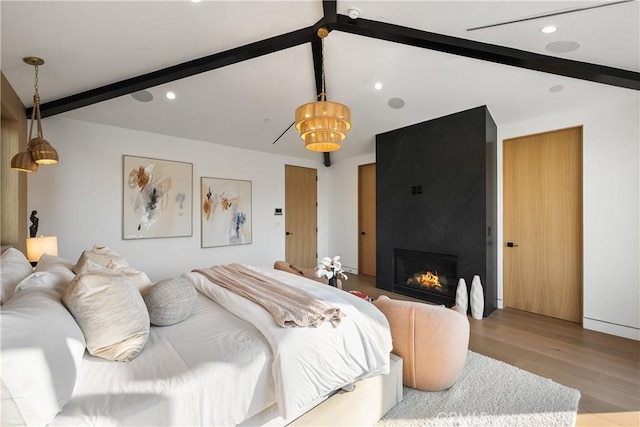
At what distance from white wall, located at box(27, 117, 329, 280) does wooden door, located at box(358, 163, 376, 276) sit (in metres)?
2.10

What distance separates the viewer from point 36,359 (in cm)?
94

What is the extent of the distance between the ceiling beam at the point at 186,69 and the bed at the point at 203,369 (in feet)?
6.69

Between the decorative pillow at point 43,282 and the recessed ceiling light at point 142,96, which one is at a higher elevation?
the recessed ceiling light at point 142,96

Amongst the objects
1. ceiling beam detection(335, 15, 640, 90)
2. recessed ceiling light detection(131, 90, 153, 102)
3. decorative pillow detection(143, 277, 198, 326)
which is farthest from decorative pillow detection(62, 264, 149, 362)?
recessed ceiling light detection(131, 90, 153, 102)

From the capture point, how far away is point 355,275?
6004 millimetres

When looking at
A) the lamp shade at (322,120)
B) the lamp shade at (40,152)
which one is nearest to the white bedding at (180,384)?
the lamp shade at (322,120)

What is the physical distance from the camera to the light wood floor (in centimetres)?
199

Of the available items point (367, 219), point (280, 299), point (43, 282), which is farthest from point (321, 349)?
point (367, 219)

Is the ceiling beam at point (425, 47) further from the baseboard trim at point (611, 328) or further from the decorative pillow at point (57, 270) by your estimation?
the baseboard trim at point (611, 328)

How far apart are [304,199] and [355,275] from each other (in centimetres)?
201

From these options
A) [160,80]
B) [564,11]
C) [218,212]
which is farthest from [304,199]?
[564,11]

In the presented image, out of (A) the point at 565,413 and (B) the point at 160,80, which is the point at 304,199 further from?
(A) the point at 565,413

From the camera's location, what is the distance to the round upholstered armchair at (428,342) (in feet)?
6.55

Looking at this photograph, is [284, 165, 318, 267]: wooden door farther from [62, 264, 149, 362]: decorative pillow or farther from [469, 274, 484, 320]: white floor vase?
[62, 264, 149, 362]: decorative pillow
